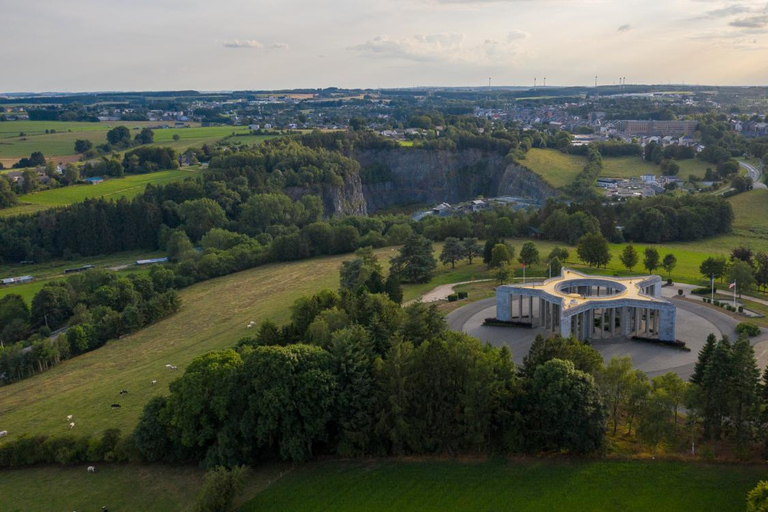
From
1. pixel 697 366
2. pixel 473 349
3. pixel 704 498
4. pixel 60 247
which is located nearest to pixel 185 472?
pixel 473 349

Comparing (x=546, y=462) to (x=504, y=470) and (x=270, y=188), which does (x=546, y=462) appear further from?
(x=270, y=188)

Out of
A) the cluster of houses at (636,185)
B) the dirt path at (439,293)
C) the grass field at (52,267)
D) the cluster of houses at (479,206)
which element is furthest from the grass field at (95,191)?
the cluster of houses at (636,185)

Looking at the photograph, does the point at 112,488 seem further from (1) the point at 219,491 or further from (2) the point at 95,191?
(2) the point at 95,191

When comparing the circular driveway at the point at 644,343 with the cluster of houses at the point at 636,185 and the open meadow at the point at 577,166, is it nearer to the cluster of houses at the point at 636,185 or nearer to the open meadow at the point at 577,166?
the cluster of houses at the point at 636,185

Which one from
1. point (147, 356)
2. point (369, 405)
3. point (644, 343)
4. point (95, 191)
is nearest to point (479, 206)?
point (95, 191)

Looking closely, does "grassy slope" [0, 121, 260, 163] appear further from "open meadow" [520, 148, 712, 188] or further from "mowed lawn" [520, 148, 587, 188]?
"open meadow" [520, 148, 712, 188]

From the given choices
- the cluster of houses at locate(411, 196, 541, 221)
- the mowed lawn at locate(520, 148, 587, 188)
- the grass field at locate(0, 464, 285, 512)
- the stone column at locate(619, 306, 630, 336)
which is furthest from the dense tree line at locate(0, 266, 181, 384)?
the mowed lawn at locate(520, 148, 587, 188)
